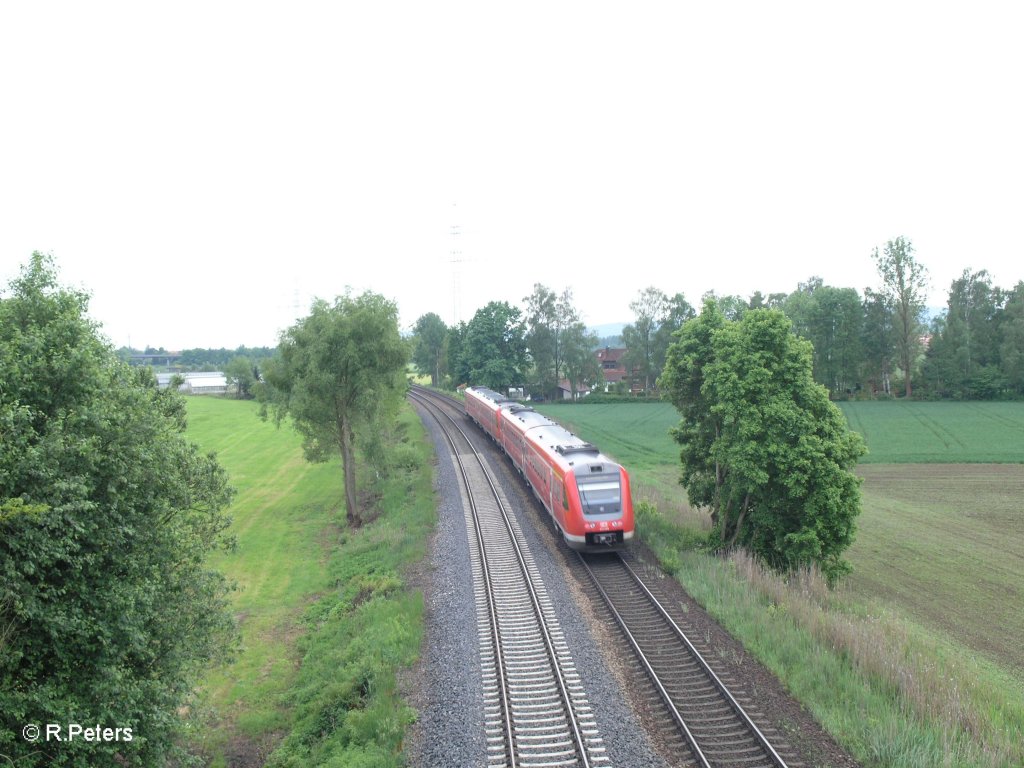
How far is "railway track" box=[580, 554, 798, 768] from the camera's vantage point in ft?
33.4

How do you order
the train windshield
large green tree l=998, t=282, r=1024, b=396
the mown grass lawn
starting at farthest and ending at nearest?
1. large green tree l=998, t=282, r=1024, b=396
2. the train windshield
3. the mown grass lawn

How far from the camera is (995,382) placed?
2768 inches

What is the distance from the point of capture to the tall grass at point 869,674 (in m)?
9.90

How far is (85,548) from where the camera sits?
8586 millimetres

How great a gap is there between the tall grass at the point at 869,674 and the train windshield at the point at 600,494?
Result: 8.85ft

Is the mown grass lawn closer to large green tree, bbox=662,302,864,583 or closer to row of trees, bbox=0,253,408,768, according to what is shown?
row of trees, bbox=0,253,408,768

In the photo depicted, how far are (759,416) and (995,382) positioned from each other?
6852 cm

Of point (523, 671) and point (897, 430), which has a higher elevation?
point (897, 430)

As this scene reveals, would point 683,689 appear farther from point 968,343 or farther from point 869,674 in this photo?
point 968,343

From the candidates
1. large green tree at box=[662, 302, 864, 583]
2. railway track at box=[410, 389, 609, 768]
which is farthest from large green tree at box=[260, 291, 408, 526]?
large green tree at box=[662, 302, 864, 583]

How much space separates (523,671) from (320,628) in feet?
23.8

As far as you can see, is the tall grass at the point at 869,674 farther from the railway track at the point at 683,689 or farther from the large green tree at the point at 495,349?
the large green tree at the point at 495,349

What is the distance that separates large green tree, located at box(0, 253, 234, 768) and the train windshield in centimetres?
1114

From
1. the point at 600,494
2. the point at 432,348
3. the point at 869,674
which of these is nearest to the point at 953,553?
the point at 600,494
